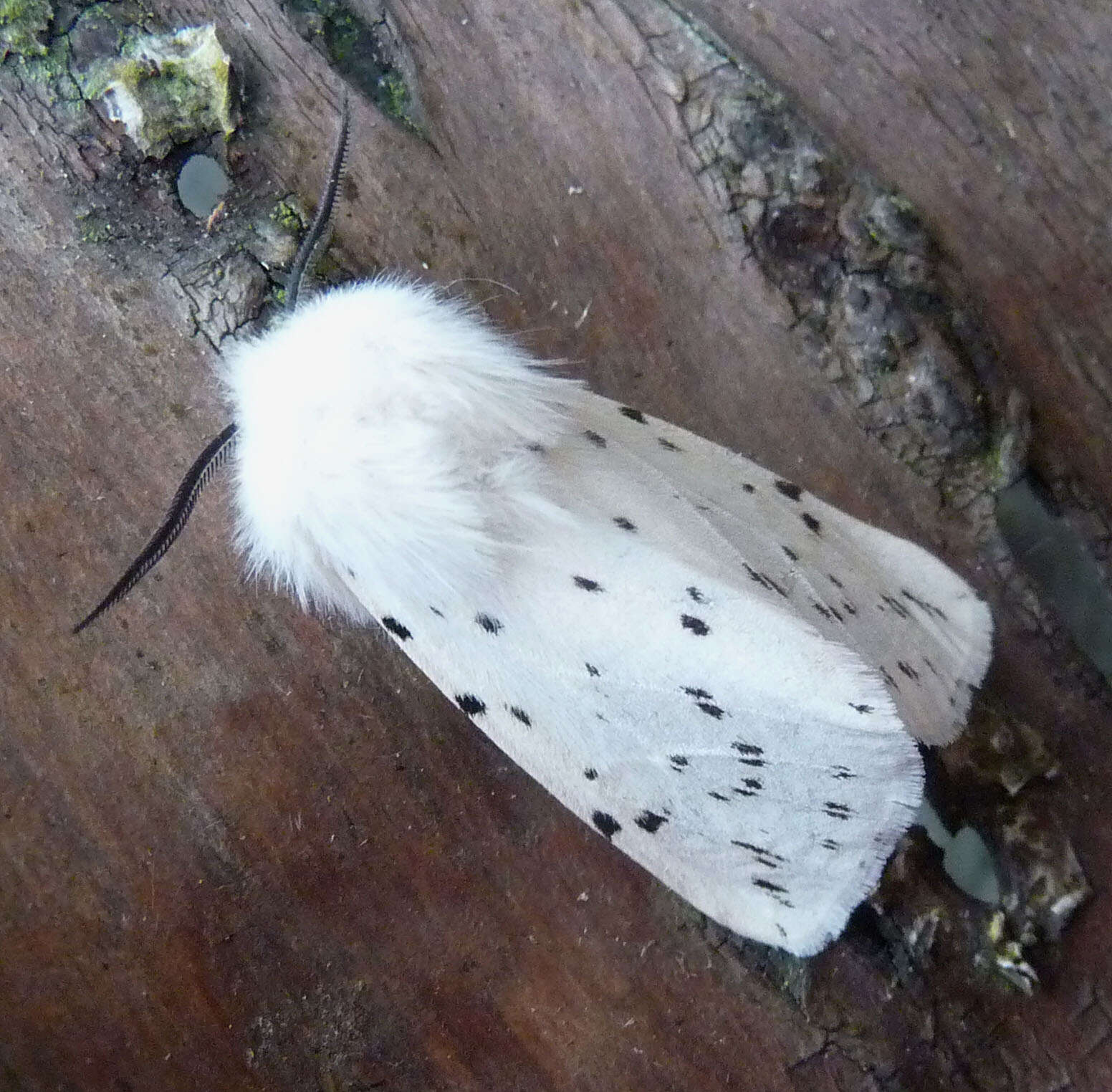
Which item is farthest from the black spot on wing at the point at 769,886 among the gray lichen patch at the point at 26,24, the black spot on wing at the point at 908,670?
the gray lichen patch at the point at 26,24

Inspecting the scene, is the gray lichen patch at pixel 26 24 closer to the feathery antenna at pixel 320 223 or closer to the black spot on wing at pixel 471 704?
the feathery antenna at pixel 320 223

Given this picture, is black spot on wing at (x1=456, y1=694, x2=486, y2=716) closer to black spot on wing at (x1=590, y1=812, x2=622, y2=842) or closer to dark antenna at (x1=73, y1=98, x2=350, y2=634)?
black spot on wing at (x1=590, y1=812, x2=622, y2=842)

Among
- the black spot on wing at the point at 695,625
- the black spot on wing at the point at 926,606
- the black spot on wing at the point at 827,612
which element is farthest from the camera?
the black spot on wing at the point at 926,606

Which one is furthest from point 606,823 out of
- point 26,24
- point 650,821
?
point 26,24

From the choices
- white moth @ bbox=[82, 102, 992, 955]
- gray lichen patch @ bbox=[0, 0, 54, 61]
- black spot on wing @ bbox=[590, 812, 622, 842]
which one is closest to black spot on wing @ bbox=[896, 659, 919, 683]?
white moth @ bbox=[82, 102, 992, 955]

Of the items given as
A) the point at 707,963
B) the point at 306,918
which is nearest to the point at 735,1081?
the point at 707,963
